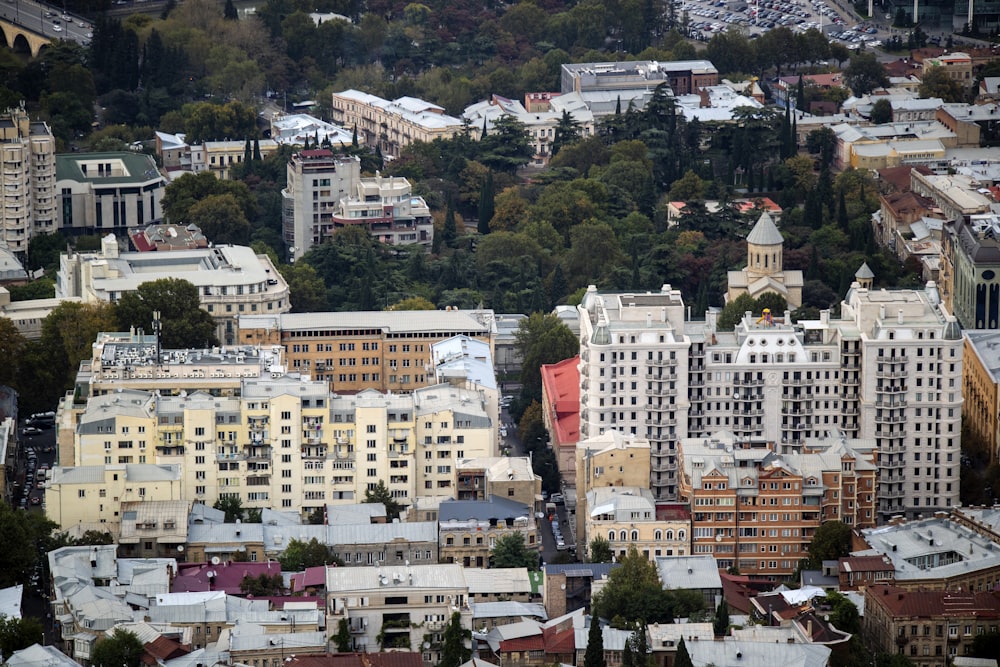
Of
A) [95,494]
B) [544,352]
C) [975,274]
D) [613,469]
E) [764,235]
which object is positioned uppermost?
[764,235]

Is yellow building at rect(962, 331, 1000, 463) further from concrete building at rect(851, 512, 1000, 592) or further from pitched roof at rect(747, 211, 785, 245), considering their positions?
concrete building at rect(851, 512, 1000, 592)

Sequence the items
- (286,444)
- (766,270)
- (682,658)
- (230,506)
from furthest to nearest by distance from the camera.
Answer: (766,270) → (286,444) → (230,506) → (682,658)

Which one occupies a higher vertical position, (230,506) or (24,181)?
(24,181)

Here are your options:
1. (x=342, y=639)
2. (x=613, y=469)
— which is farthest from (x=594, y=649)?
(x=613, y=469)

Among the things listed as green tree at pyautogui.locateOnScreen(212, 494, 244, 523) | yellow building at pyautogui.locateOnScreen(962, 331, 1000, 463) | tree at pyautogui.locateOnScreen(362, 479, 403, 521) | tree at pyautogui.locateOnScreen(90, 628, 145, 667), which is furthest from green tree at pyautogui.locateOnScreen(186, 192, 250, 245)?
tree at pyautogui.locateOnScreen(90, 628, 145, 667)

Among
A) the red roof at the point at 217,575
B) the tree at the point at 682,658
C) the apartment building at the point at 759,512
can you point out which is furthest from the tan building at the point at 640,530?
the red roof at the point at 217,575

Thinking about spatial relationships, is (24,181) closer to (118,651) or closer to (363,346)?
(363,346)
